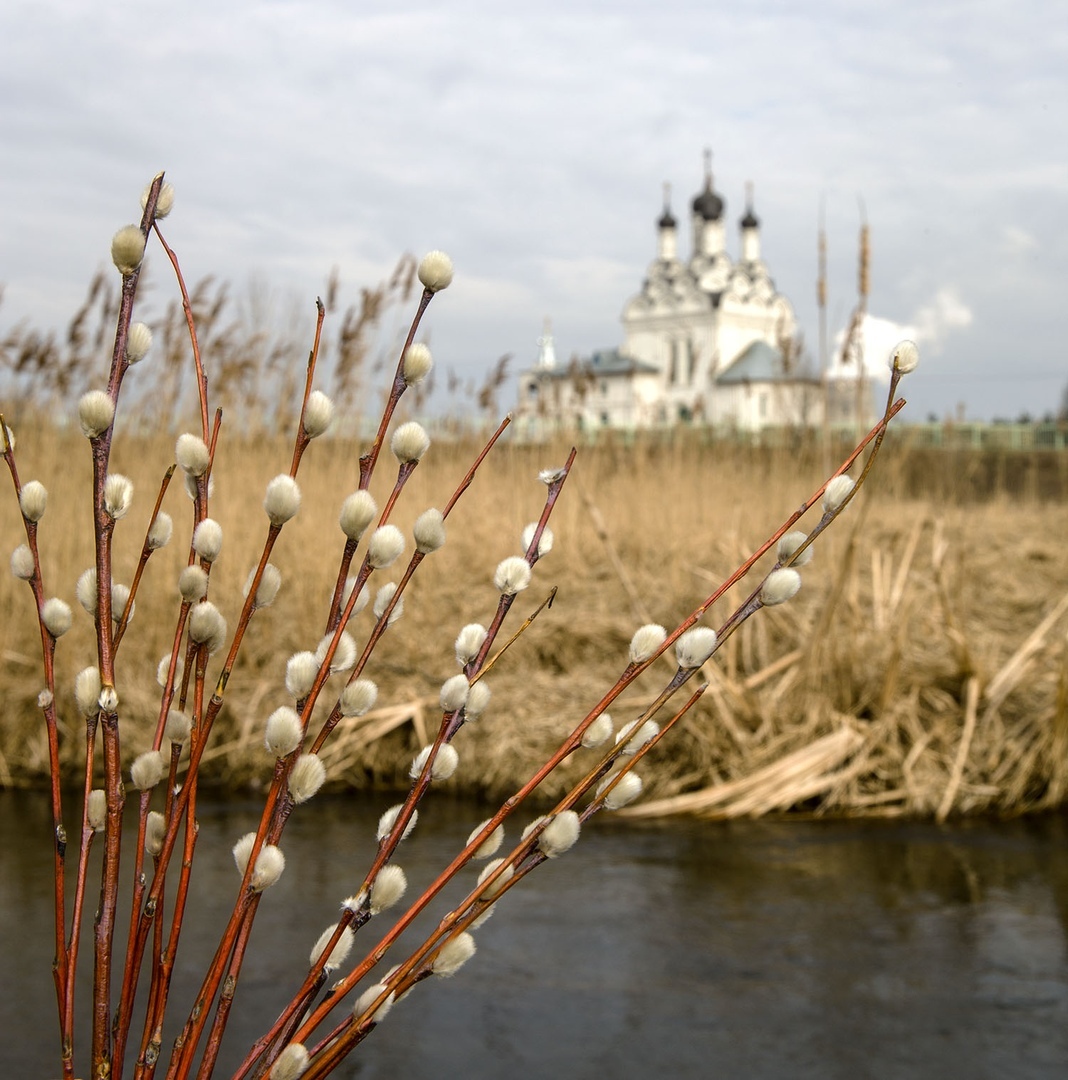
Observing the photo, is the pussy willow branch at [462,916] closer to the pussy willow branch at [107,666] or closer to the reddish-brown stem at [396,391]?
the pussy willow branch at [107,666]

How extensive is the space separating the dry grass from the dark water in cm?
32

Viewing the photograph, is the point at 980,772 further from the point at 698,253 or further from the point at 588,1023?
the point at 698,253

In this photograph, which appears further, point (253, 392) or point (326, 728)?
point (253, 392)

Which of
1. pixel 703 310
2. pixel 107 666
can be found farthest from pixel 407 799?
pixel 703 310

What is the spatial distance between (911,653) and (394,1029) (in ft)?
9.28

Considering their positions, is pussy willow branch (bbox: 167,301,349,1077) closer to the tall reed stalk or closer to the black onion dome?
the tall reed stalk

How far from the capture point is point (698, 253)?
209 feet

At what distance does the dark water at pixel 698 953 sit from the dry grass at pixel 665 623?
32cm

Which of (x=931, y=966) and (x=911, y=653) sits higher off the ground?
(x=911, y=653)

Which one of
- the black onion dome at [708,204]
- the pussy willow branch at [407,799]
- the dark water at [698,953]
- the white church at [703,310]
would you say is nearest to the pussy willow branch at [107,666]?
the pussy willow branch at [407,799]

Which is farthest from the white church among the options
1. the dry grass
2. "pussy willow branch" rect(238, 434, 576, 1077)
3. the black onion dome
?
"pussy willow branch" rect(238, 434, 576, 1077)

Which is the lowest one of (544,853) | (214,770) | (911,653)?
(214,770)

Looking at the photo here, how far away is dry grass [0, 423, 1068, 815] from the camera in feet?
14.2

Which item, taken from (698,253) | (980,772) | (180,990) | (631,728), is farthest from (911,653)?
(698,253)
